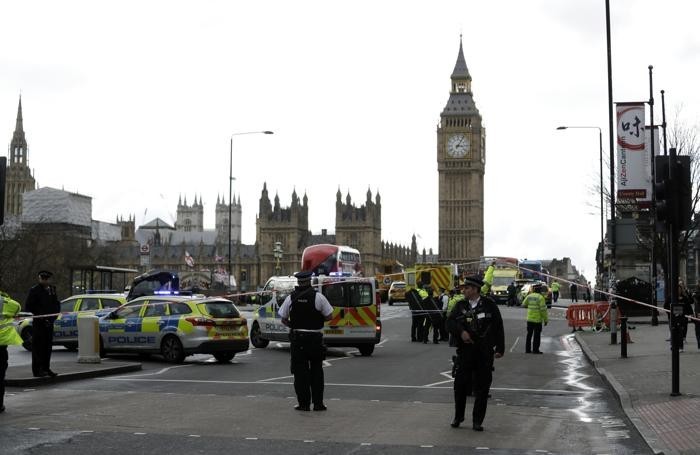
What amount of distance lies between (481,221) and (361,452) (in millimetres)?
182687

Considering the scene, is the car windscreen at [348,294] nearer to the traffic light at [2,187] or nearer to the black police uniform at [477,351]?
the traffic light at [2,187]

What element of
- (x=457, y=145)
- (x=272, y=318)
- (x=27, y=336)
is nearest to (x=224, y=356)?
(x=272, y=318)

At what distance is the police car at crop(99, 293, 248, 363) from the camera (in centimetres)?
2197

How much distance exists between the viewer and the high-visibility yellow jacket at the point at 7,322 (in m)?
13.2

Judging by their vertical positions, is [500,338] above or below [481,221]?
below

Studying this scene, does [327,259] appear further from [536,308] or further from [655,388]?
[655,388]

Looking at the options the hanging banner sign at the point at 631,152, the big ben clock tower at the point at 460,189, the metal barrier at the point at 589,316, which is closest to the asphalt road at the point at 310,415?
the hanging banner sign at the point at 631,152

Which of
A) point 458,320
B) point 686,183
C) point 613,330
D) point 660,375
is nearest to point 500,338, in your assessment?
point 458,320

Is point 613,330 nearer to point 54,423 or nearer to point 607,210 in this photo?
point 54,423

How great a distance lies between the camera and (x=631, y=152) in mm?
30891

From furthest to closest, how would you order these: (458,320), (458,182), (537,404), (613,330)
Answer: (458,182) < (613,330) < (537,404) < (458,320)

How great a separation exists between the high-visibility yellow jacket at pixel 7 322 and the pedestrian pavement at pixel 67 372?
3.17 m

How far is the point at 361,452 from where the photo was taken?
32.2 feet

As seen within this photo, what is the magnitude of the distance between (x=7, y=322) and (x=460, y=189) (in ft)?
580
